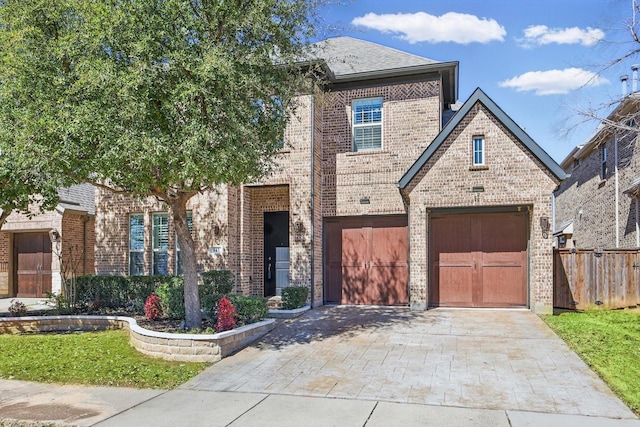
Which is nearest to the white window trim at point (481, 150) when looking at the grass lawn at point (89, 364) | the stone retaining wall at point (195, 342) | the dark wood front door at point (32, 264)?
the stone retaining wall at point (195, 342)

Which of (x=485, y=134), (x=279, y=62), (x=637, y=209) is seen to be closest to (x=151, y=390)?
(x=279, y=62)

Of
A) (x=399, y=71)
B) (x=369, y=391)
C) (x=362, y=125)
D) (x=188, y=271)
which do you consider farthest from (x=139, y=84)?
(x=399, y=71)

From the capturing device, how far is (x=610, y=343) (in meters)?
9.03

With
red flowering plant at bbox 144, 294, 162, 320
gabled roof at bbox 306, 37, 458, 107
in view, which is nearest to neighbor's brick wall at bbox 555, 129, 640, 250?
gabled roof at bbox 306, 37, 458, 107

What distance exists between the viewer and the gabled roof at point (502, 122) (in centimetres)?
1203

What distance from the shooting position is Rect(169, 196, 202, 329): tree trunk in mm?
9641

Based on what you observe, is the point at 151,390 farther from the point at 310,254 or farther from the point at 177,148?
the point at 310,254

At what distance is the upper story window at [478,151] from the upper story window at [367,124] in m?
2.96

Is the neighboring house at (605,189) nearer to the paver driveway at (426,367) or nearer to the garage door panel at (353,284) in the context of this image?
the paver driveway at (426,367)

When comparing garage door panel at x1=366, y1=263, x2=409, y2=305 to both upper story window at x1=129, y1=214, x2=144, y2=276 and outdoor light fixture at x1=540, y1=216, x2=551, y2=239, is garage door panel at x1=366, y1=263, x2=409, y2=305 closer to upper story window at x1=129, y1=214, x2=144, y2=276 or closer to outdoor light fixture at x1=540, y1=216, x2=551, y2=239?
outdoor light fixture at x1=540, y1=216, x2=551, y2=239

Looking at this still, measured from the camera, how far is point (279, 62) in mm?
9523

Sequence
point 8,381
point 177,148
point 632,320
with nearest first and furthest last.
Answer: point 8,381 → point 177,148 → point 632,320

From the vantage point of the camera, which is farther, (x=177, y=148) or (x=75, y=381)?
(x=177, y=148)

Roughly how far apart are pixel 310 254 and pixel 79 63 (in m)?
7.75
